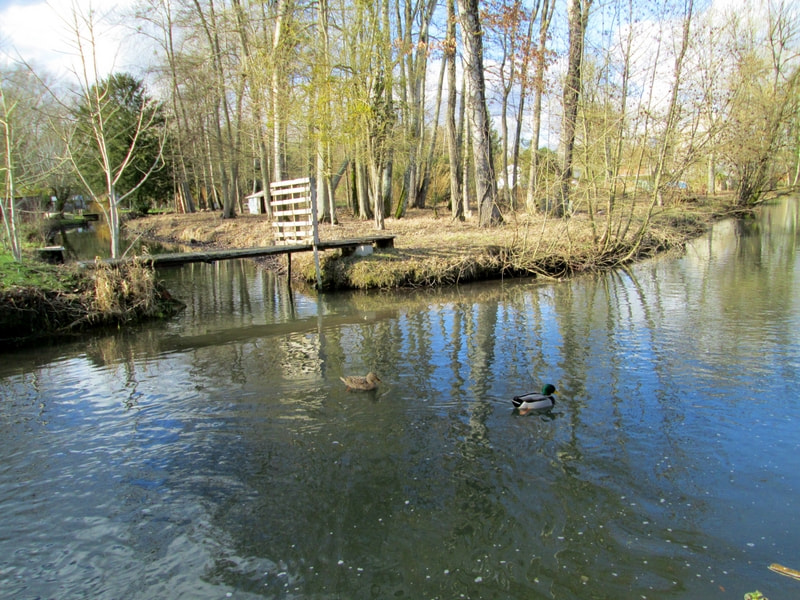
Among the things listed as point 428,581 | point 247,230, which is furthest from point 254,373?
point 247,230

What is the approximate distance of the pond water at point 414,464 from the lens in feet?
11.8

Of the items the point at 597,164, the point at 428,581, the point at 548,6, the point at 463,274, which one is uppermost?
the point at 548,6

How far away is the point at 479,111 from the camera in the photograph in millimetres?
17141

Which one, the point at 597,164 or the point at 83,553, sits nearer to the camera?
the point at 83,553

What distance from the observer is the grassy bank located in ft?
32.4

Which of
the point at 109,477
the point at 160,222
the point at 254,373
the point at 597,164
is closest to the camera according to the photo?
the point at 109,477

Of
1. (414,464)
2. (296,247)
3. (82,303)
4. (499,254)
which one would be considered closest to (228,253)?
(296,247)

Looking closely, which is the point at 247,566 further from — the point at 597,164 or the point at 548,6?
the point at 548,6

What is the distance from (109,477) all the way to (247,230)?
19889mm

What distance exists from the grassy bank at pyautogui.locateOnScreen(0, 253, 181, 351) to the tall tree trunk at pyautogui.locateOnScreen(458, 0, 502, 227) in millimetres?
10339

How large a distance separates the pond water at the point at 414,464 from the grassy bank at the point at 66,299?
1011 mm

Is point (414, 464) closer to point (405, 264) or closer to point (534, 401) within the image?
point (534, 401)

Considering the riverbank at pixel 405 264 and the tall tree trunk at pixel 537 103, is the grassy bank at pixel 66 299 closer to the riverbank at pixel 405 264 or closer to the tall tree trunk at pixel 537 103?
the riverbank at pixel 405 264

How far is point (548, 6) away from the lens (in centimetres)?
2470
